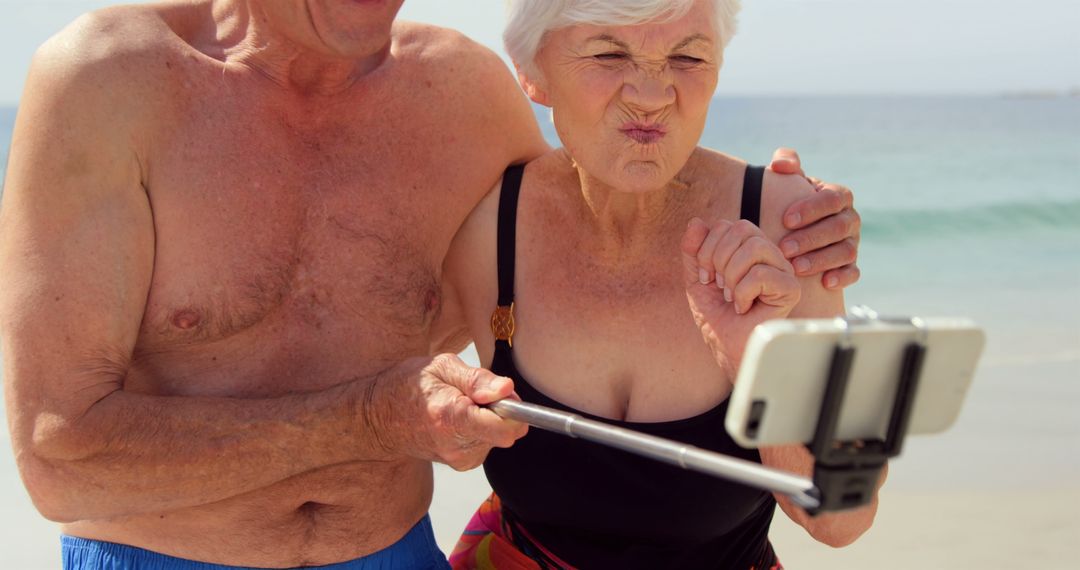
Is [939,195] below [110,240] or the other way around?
the other way around

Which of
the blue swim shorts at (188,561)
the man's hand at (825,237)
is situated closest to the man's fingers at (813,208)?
the man's hand at (825,237)

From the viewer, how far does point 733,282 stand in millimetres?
1995

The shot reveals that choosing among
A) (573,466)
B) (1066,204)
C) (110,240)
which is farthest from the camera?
(1066,204)

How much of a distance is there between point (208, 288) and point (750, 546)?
48.7 inches

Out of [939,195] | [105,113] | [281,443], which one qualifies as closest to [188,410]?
[281,443]

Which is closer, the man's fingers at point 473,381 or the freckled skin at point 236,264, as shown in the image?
the man's fingers at point 473,381

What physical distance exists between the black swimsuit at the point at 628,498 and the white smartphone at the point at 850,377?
3.12ft

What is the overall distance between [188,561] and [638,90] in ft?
4.29

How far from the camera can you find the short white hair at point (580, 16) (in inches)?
86.9

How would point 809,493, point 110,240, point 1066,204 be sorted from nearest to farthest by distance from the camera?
point 809,493 < point 110,240 < point 1066,204

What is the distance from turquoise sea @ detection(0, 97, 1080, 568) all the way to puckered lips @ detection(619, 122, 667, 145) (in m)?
3.25

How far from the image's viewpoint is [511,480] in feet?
8.03

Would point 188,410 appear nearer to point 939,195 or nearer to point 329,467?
point 329,467

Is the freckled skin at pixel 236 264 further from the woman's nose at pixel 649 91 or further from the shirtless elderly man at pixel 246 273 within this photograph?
the woman's nose at pixel 649 91
